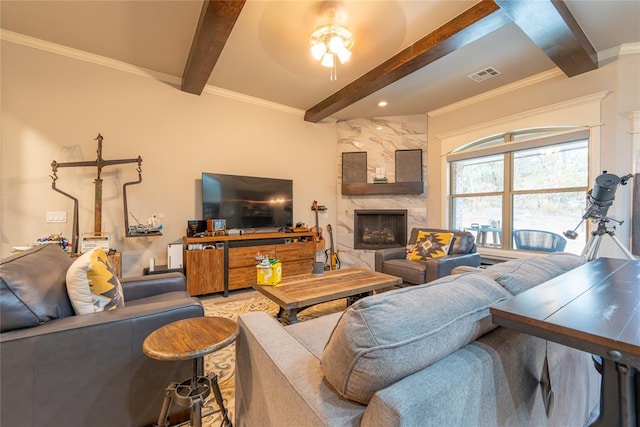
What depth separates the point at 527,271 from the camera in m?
1.12

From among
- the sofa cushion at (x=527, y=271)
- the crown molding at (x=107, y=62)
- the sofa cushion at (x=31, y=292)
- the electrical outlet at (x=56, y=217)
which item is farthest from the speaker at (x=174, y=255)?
the sofa cushion at (x=527, y=271)

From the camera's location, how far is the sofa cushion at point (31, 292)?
1.07 meters

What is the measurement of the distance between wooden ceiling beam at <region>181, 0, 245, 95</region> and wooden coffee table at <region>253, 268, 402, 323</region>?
225cm

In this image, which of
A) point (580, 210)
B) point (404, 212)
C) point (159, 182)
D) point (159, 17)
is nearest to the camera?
point (159, 17)

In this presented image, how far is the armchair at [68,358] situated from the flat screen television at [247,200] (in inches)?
93.3

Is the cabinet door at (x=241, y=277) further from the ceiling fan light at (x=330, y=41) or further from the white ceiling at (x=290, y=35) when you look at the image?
the ceiling fan light at (x=330, y=41)

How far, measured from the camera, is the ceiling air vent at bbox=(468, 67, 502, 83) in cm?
334

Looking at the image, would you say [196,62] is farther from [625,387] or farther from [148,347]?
[625,387]

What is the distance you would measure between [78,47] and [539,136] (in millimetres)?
5666

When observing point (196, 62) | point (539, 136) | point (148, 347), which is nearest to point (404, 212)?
point (539, 136)

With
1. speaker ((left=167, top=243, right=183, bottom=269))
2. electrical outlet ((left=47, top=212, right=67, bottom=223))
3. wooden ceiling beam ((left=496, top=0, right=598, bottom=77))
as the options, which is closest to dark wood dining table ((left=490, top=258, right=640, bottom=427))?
wooden ceiling beam ((left=496, top=0, right=598, bottom=77))

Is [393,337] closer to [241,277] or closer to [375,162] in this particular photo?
[241,277]

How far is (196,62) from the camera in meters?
2.89


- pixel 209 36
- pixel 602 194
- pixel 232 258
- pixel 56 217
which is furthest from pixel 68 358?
pixel 602 194
